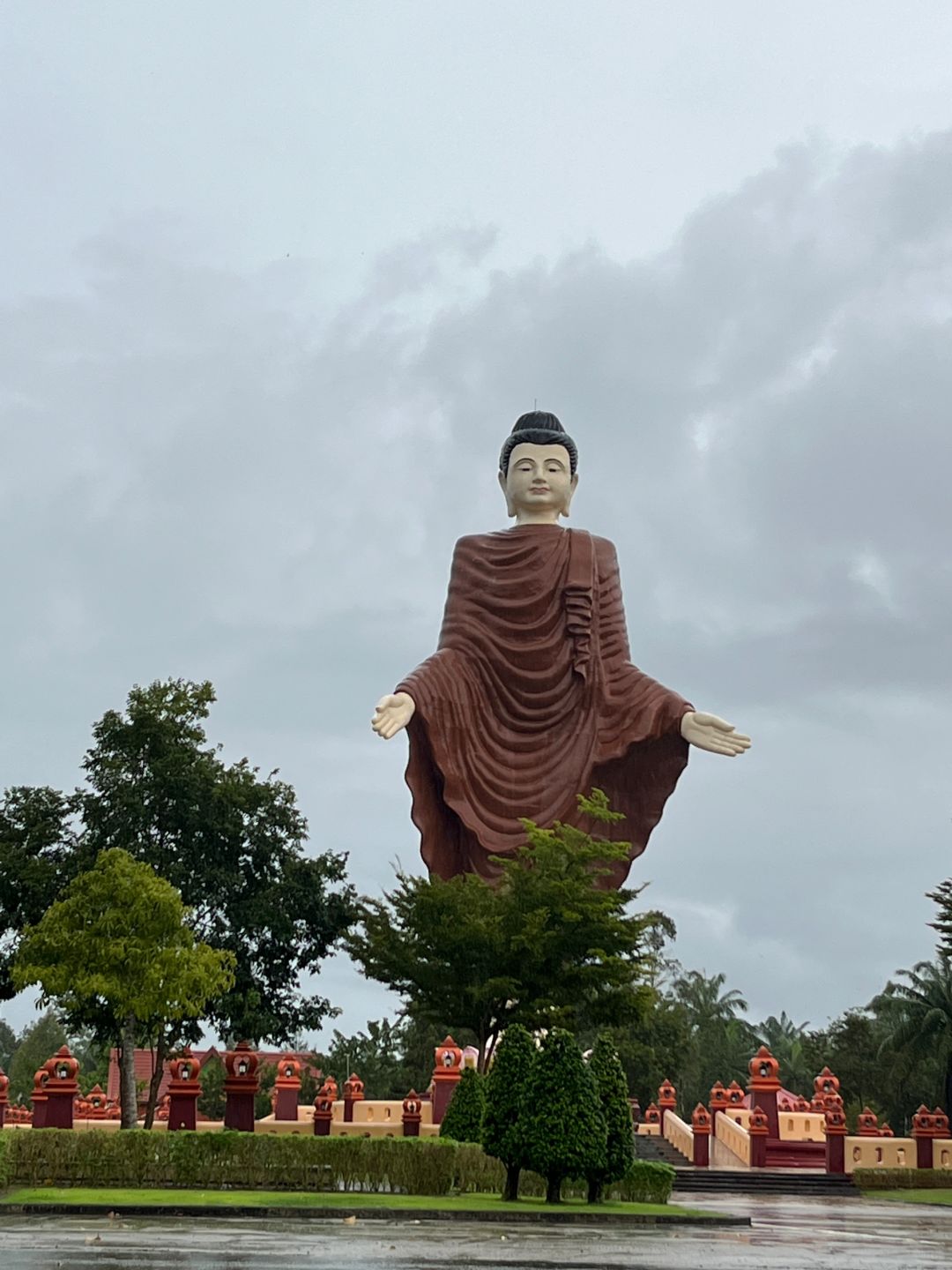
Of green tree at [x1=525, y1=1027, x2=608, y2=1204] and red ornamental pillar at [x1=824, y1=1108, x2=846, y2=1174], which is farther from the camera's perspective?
red ornamental pillar at [x1=824, y1=1108, x2=846, y2=1174]

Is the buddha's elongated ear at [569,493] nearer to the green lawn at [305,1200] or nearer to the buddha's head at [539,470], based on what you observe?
the buddha's head at [539,470]

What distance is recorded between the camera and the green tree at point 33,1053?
4122cm

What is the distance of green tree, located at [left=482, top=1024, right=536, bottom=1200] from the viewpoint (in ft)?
41.4

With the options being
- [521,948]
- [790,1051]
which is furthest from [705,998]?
[521,948]

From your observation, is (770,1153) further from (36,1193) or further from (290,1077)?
(36,1193)

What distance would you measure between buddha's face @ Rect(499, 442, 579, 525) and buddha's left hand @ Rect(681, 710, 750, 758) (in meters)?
4.77

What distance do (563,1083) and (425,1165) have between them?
1784mm

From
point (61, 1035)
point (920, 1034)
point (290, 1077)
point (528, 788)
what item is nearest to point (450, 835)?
point (528, 788)

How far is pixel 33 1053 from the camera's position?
43.2 metres

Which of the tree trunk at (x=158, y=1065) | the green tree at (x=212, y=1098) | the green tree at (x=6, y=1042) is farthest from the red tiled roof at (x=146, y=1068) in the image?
the green tree at (x=6, y=1042)

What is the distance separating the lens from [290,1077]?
22031 millimetres

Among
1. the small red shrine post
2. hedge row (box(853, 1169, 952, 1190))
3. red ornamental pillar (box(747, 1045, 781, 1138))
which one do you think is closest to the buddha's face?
red ornamental pillar (box(747, 1045, 781, 1138))

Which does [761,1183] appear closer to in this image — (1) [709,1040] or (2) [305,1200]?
(2) [305,1200]

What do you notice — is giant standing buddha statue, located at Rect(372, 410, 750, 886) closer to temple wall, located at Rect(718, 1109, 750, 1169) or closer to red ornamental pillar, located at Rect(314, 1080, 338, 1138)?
temple wall, located at Rect(718, 1109, 750, 1169)
